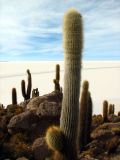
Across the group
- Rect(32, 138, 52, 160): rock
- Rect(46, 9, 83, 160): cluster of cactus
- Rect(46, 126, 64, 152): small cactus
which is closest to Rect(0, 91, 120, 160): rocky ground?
Rect(32, 138, 52, 160): rock

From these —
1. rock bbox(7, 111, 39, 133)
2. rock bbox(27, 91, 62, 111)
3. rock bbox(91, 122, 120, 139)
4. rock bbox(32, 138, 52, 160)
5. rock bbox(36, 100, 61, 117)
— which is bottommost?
rock bbox(32, 138, 52, 160)

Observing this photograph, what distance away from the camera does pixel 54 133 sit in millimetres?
7453

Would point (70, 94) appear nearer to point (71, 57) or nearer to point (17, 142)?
point (71, 57)

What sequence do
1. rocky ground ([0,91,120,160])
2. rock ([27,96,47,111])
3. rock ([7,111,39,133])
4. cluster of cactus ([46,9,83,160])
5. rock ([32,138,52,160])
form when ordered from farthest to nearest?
rock ([27,96,47,111]) < rock ([7,111,39,133]) < rock ([32,138,52,160]) < rocky ground ([0,91,120,160]) < cluster of cactus ([46,9,83,160])

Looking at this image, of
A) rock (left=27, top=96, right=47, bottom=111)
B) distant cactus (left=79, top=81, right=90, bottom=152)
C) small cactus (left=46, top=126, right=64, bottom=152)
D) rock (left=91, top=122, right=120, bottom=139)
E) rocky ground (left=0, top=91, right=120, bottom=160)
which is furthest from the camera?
rock (left=27, top=96, right=47, bottom=111)

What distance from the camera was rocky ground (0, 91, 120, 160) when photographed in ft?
33.2

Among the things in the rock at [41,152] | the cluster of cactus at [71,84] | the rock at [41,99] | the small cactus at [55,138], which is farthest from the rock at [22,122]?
the small cactus at [55,138]

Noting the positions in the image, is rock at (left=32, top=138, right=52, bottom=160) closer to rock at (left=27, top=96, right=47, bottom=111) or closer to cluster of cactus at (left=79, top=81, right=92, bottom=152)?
cluster of cactus at (left=79, top=81, right=92, bottom=152)

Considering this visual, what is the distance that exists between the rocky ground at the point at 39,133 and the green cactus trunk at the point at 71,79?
70.4 inches

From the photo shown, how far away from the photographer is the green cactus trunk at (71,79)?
7.81 m

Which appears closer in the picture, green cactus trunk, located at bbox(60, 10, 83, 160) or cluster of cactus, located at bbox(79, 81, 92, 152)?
green cactus trunk, located at bbox(60, 10, 83, 160)

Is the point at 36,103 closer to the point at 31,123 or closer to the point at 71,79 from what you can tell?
the point at 31,123

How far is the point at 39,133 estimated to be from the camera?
12695 millimetres

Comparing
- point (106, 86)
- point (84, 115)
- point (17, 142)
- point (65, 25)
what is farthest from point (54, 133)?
point (106, 86)
